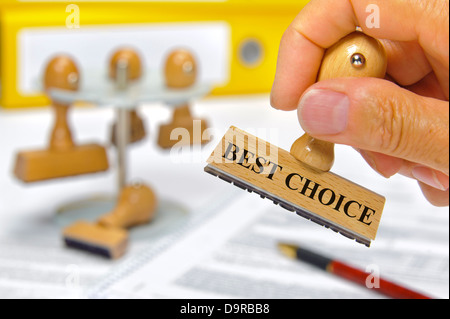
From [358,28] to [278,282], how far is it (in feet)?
0.84

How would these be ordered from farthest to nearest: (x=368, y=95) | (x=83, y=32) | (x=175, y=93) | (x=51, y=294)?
(x=83, y=32), (x=175, y=93), (x=51, y=294), (x=368, y=95)

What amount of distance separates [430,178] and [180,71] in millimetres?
314

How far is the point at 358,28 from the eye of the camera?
364 millimetres

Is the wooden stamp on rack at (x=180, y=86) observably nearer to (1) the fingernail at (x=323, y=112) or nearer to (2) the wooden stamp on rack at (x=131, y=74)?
(2) the wooden stamp on rack at (x=131, y=74)

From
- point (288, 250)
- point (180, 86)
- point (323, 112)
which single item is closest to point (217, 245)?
point (288, 250)

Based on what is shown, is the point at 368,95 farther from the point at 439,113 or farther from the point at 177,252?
the point at 177,252

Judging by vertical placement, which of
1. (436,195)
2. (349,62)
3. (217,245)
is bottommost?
(217,245)

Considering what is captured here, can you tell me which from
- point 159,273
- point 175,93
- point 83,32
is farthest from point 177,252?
point 83,32

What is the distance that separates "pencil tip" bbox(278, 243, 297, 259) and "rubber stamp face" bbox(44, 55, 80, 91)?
0.86 feet

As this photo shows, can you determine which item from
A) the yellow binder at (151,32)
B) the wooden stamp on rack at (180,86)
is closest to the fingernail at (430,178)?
the wooden stamp on rack at (180,86)

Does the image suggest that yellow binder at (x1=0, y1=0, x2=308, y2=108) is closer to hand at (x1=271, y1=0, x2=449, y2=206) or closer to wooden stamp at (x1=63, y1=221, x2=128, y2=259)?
wooden stamp at (x1=63, y1=221, x2=128, y2=259)

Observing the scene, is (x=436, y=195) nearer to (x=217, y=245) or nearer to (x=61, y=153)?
(x=217, y=245)

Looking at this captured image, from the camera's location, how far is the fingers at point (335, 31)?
1.13ft

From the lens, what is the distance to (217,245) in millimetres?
609
